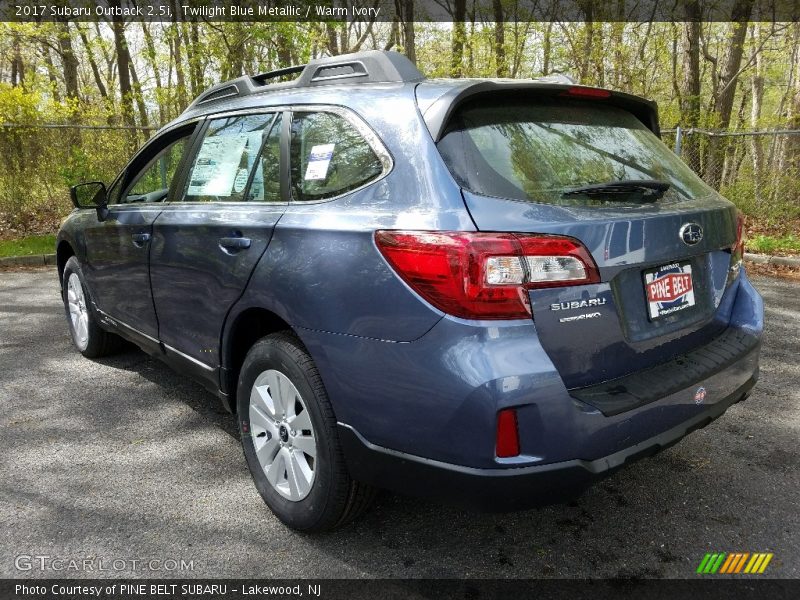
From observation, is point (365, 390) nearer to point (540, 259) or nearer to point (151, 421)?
point (540, 259)

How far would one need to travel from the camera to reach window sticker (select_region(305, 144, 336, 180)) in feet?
7.99

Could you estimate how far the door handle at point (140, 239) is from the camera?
11.1 feet

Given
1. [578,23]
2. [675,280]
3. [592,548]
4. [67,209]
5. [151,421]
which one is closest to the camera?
[675,280]

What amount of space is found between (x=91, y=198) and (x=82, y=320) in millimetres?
1103

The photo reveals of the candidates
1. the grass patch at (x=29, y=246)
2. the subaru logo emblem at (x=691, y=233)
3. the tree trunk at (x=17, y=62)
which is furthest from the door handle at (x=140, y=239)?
the tree trunk at (x=17, y=62)

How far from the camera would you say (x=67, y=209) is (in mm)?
11625

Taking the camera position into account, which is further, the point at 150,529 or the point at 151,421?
the point at 151,421

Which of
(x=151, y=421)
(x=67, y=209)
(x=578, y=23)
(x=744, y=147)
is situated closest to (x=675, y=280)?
(x=151, y=421)

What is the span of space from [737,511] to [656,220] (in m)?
1.37

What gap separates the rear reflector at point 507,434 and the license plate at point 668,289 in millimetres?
688

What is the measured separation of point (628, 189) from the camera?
2.21 metres

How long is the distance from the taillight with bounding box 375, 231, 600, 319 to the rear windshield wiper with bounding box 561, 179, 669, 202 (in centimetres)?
28

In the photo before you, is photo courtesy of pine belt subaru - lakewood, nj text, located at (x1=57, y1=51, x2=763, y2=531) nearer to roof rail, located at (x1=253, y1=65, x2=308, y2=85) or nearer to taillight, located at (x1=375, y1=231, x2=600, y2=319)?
taillight, located at (x1=375, y1=231, x2=600, y2=319)

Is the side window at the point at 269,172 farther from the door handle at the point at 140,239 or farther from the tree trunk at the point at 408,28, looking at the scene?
the tree trunk at the point at 408,28
